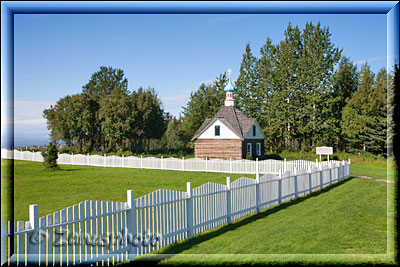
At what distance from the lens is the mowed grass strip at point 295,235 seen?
6559 mm

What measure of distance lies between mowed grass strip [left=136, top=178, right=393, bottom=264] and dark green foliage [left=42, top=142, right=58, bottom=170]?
51.6 feet

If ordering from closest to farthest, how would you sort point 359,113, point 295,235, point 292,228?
1. point 295,235
2. point 292,228
3. point 359,113

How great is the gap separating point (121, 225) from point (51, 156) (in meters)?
18.7

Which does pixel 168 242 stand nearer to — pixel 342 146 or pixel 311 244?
pixel 311 244

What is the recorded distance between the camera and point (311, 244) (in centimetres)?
712

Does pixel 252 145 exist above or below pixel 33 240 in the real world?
above

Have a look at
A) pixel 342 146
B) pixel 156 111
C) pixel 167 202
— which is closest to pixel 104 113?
pixel 156 111

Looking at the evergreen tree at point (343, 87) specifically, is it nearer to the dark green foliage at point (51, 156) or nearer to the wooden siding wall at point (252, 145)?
the wooden siding wall at point (252, 145)

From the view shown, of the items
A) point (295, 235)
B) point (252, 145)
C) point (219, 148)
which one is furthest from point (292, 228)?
point (252, 145)

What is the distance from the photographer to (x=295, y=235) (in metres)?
7.75

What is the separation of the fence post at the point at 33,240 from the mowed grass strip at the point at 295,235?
1.98 m

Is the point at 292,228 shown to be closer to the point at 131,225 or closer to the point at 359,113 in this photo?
the point at 131,225

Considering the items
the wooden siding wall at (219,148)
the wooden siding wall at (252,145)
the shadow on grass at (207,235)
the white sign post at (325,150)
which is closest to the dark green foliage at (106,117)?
the wooden siding wall at (219,148)

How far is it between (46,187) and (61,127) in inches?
837
